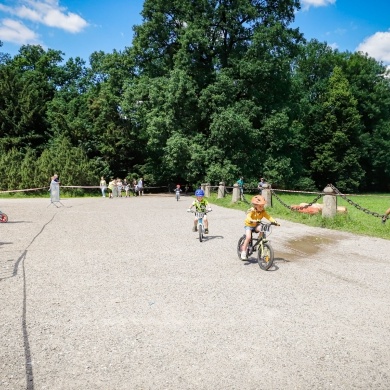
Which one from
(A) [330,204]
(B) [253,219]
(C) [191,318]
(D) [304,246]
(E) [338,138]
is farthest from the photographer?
(E) [338,138]

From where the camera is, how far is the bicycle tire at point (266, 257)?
7.07 meters

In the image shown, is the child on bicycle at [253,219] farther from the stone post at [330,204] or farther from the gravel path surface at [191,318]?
the stone post at [330,204]

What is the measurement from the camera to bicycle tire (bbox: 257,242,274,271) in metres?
7.07

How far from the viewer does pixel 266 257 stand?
23.7 feet

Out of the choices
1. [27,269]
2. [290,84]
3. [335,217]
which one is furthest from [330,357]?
[290,84]

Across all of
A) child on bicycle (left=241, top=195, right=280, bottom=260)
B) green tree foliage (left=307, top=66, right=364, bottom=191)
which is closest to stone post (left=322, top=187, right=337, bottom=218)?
child on bicycle (left=241, top=195, right=280, bottom=260)

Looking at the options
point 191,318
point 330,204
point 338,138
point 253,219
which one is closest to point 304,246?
point 253,219

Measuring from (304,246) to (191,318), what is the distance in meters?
5.47

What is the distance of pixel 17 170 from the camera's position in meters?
33.1

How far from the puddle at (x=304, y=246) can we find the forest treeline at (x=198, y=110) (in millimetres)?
18222

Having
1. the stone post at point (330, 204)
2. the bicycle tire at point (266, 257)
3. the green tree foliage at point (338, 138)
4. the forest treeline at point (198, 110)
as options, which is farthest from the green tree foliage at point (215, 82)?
the bicycle tire at point (266, 257)

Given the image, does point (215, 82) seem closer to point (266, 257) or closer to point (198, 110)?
point (198, 110)

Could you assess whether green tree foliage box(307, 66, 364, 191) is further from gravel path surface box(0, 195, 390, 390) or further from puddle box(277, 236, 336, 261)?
gravel path surface box(0, 195, 390, 390)

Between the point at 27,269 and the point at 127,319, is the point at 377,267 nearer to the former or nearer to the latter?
the point at 127,319
